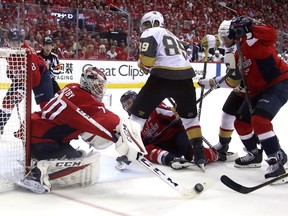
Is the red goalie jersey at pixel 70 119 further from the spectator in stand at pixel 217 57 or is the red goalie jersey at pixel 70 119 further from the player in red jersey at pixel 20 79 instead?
the spectator in stand at pixel 217 57

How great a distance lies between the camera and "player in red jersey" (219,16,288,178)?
116 inches

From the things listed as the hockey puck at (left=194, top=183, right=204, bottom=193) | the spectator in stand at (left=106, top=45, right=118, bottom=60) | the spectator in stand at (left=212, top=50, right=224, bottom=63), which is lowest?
the hockey puck at (left=194, top=183, right=204, bottom=193)

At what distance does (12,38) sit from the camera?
3830 millimetres

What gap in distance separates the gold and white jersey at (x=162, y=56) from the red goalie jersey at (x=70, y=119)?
61cm

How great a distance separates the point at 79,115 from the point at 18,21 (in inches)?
234

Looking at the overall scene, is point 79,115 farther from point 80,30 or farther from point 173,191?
point 80,30

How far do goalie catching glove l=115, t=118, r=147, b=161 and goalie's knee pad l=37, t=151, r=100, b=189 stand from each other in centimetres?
32

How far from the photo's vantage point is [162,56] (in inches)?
126

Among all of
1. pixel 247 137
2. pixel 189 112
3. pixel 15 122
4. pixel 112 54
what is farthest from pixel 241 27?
pixel 112 54

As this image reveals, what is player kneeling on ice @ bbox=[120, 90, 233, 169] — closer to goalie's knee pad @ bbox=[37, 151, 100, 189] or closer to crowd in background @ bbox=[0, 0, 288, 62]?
goalie's knee pad @ bbox=[37, 151, 100, 189]

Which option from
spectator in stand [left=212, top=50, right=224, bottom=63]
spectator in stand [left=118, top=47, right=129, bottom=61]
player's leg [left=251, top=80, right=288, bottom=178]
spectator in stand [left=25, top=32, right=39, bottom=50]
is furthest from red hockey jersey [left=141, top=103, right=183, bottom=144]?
spectator in stand [left=212, top=50, right=224, bottom=63]

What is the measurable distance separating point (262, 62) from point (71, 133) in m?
1.20

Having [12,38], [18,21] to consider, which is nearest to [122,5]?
[18,21]

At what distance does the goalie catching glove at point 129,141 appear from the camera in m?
2.38
